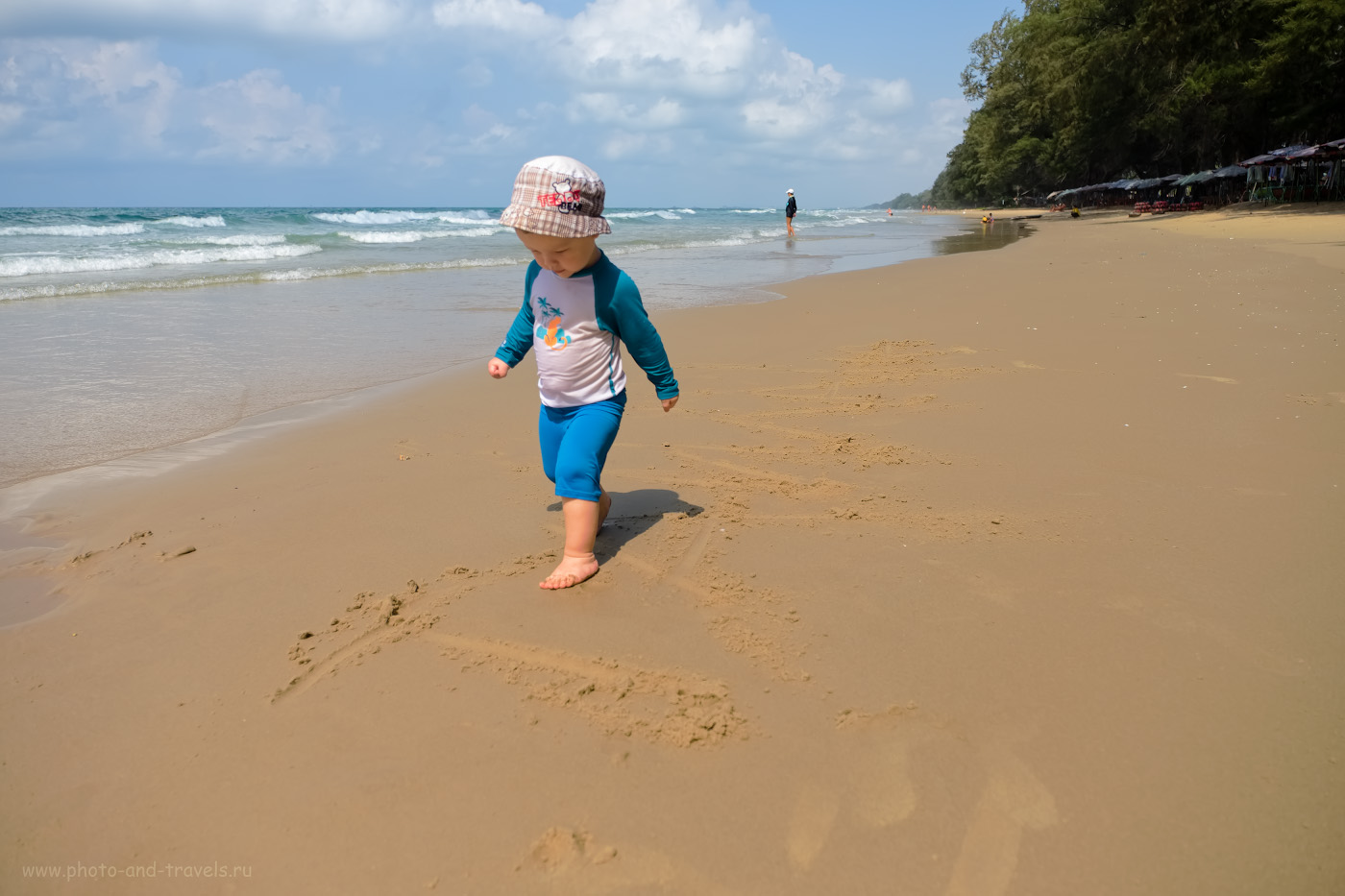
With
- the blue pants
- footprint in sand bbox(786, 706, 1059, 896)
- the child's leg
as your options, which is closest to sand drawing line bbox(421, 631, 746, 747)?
footprint in sand bbox(786, 706, 1059, 896)

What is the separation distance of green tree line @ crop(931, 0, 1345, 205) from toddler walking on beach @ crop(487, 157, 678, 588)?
29094 millimetres

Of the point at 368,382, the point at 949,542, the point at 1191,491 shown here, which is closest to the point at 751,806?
the point at 949,542

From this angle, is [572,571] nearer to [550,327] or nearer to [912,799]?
[550,327]

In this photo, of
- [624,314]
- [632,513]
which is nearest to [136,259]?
[632,513]

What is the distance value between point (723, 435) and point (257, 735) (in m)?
2.77

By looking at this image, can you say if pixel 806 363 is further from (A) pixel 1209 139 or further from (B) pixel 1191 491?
(A) pixel 1209 139

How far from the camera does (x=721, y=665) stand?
2.13 m

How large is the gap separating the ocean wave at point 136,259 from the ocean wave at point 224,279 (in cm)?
299

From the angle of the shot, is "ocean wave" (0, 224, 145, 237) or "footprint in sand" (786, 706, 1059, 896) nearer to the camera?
"footprint in sand" (786, 706, 1059, 896)

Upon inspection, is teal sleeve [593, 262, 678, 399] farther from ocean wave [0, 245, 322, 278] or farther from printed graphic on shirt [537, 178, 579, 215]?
ocean wave [0, 245, 322, 278]

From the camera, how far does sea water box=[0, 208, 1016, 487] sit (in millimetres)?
4930

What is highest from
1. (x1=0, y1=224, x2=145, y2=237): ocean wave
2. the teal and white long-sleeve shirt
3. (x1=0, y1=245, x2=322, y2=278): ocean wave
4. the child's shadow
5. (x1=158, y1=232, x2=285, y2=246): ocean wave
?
(x1=0, y1=224, x2=145, y2=237): ocean wave

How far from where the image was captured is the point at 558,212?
2580 millimetres

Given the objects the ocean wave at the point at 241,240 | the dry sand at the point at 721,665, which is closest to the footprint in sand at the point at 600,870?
the dry sand at the point at 721,665
